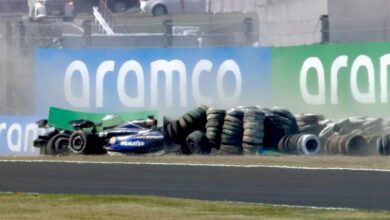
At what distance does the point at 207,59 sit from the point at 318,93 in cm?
262

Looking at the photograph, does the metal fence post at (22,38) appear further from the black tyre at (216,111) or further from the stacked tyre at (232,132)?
the stacked tyre at (232,132)

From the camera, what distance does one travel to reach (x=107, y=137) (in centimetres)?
2291

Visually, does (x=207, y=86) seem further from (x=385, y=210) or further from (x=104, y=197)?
(x=385, y=210)

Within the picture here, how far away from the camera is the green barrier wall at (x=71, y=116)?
23531 mm

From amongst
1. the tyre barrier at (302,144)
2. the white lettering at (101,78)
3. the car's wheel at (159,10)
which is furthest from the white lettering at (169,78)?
the car's wheel at (159,10)

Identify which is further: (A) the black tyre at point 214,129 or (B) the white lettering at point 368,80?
(A) the black tyre at point 214,129

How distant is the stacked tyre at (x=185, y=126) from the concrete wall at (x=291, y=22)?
2855 mm

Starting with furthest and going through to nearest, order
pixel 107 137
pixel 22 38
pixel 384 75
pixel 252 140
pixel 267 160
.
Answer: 1. pixel 22 38
2. pixel 107 137
3. pixel 252 140
4. pixel 384 75
5. pixel 267 160

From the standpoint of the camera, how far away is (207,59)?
2423cm

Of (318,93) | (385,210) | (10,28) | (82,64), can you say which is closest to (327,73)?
(318,93)

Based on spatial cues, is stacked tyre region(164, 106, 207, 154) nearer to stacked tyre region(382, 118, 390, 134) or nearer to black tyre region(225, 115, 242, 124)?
black tyre region(225, 115, 242, 124)

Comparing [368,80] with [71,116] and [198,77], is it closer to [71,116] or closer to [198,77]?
[198,77]

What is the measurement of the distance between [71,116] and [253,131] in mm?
4055

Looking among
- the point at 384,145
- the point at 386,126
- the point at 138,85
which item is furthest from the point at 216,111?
the point at 384,145
